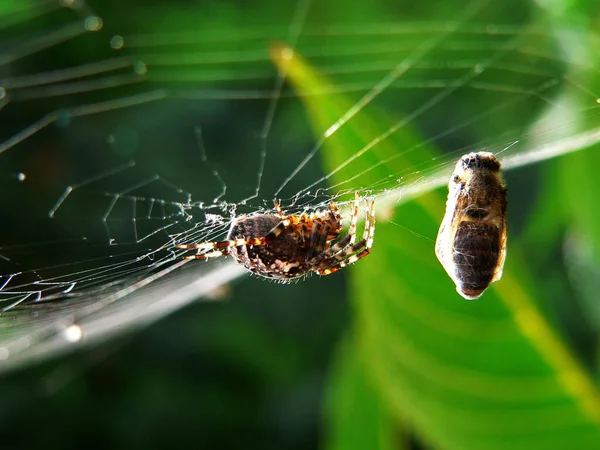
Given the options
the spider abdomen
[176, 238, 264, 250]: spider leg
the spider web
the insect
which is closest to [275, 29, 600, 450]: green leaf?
the spider abdomen

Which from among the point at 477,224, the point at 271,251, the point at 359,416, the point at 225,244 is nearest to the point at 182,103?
the point at 225,244

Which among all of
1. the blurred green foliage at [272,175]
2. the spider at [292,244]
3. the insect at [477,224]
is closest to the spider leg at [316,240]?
the spider at [292,244]

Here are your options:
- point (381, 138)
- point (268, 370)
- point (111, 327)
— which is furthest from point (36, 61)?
point (381, 138)

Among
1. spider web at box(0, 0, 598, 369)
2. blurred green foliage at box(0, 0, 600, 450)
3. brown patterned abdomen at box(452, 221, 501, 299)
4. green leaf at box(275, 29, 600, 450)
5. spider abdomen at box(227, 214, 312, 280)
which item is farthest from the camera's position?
spider web at box(0, 0, 598, 369)

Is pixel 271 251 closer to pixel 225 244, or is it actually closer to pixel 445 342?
pixel 225 244

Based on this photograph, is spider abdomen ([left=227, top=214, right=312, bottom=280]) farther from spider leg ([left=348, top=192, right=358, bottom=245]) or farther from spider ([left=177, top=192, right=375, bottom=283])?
spider leg ([left=348, top=192, right=358, bottom=245])

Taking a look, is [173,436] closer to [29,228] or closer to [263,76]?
[29,228]
